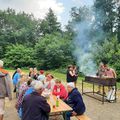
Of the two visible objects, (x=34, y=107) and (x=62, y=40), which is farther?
(x=62, y=40)

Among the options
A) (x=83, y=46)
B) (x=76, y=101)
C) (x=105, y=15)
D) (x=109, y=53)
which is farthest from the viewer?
(x=105, y=15)

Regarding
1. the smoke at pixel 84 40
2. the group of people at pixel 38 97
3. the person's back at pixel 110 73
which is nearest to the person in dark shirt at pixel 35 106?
the group of people at pixel 38 97

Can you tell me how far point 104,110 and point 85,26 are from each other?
27722mm

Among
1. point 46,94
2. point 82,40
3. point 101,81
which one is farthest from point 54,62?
point 46,94

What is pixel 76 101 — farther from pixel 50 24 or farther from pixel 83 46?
pixel 50 24

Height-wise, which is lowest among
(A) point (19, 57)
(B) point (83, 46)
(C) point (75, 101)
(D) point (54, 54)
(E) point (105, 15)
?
(C) point (75, 101)

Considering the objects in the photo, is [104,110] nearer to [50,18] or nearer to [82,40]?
[82,40]

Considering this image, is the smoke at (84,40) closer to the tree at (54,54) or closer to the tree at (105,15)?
the tree at (105,15)

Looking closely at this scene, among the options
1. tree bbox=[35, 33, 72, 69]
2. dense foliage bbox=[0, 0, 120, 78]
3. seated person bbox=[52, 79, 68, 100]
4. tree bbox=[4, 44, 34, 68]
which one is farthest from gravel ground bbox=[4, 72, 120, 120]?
tree bbox=[4, 44, 34, 68]

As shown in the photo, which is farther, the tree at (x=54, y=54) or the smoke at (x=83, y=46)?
the tree at (x=54, y=54)

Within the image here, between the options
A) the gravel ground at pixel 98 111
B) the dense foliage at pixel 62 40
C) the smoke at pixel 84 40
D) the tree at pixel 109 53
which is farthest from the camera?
the smoke at pixel 84 40

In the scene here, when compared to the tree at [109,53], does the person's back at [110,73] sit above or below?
below

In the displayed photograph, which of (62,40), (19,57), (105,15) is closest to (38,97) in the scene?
(62,40)

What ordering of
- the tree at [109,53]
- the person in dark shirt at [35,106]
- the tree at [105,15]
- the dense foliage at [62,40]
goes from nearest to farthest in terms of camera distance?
1. the person in dark shirt at [35,106]
2. the tree at [109,53]
3. the dense foliage at [62,40]
4. the tree at [105,15]
